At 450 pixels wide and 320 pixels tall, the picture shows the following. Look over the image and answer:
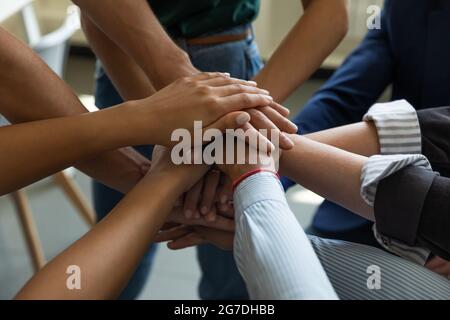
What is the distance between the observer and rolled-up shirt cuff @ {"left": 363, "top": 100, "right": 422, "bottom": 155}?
0.92 metres

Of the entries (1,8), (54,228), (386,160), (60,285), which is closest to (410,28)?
(386,160)

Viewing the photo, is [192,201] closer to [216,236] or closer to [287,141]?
[216,236]

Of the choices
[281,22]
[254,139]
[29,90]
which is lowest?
[281,22]

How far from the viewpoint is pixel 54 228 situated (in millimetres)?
2045

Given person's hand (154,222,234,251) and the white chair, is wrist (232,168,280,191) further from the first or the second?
the white chair

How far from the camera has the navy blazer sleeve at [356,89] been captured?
4.07 feet

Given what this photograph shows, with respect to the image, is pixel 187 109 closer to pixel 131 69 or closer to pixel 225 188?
pixel 225 188

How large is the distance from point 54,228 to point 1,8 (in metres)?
0.80

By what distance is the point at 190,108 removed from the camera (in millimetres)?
891

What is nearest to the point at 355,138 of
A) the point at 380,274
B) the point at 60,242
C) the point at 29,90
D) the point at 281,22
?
the point at 380,274

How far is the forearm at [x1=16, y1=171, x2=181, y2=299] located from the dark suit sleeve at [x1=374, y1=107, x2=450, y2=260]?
0.32m

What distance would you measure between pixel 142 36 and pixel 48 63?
26.9 inches

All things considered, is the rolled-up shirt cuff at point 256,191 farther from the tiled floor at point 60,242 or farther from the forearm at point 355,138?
the tiled floor at point 60,242

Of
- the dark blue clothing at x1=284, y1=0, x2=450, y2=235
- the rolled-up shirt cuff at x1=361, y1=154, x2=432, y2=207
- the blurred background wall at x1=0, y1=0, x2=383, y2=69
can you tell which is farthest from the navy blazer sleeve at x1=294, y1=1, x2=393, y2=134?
the blurred background wall at x1=0, y1=0, x2=383, y2=69
